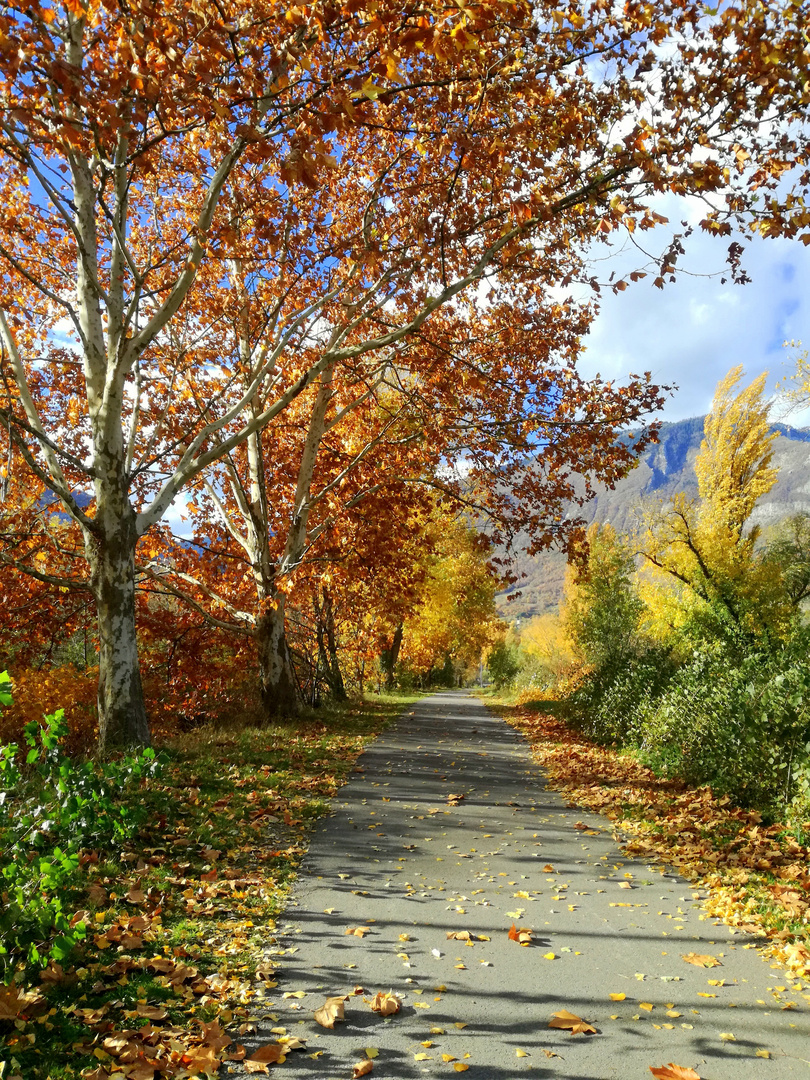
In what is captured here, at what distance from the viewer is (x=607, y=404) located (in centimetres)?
1155

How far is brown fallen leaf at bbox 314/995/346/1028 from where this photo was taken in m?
3.18

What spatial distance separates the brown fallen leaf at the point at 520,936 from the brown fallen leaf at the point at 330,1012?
1.28 meters

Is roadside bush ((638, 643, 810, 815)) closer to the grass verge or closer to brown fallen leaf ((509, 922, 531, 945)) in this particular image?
the grass verge

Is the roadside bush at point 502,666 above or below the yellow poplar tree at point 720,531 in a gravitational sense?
below

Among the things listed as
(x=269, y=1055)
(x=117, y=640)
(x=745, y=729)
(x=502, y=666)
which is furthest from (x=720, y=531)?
(x=502, y=666)

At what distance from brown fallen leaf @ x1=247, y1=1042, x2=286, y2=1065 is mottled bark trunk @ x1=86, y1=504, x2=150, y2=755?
530 centimetres

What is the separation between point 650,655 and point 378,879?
8.85m

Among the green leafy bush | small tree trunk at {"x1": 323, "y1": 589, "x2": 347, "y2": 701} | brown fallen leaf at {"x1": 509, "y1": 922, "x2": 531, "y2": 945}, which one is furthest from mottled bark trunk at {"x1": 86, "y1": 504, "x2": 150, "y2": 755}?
small tree trunk at {"x1": 323, "y1": 589, "x2": 347, "y2": 701}

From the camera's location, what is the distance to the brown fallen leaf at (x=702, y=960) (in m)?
3.89

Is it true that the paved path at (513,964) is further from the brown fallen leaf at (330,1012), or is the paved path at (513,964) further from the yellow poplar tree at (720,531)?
the yellow poplar tree at (720,531)

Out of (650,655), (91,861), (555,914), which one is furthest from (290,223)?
(650,655)

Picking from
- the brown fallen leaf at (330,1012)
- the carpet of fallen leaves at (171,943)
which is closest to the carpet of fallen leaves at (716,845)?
the brown fallen leaf at (330,1012)

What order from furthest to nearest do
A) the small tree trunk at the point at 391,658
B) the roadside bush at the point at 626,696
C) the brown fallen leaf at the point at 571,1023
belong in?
the small tree trunk at the point at 391,658
the roadside bush at the point at 626,696
the brown fallen leaf at the point at 571,1023

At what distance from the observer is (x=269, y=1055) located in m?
2.91
